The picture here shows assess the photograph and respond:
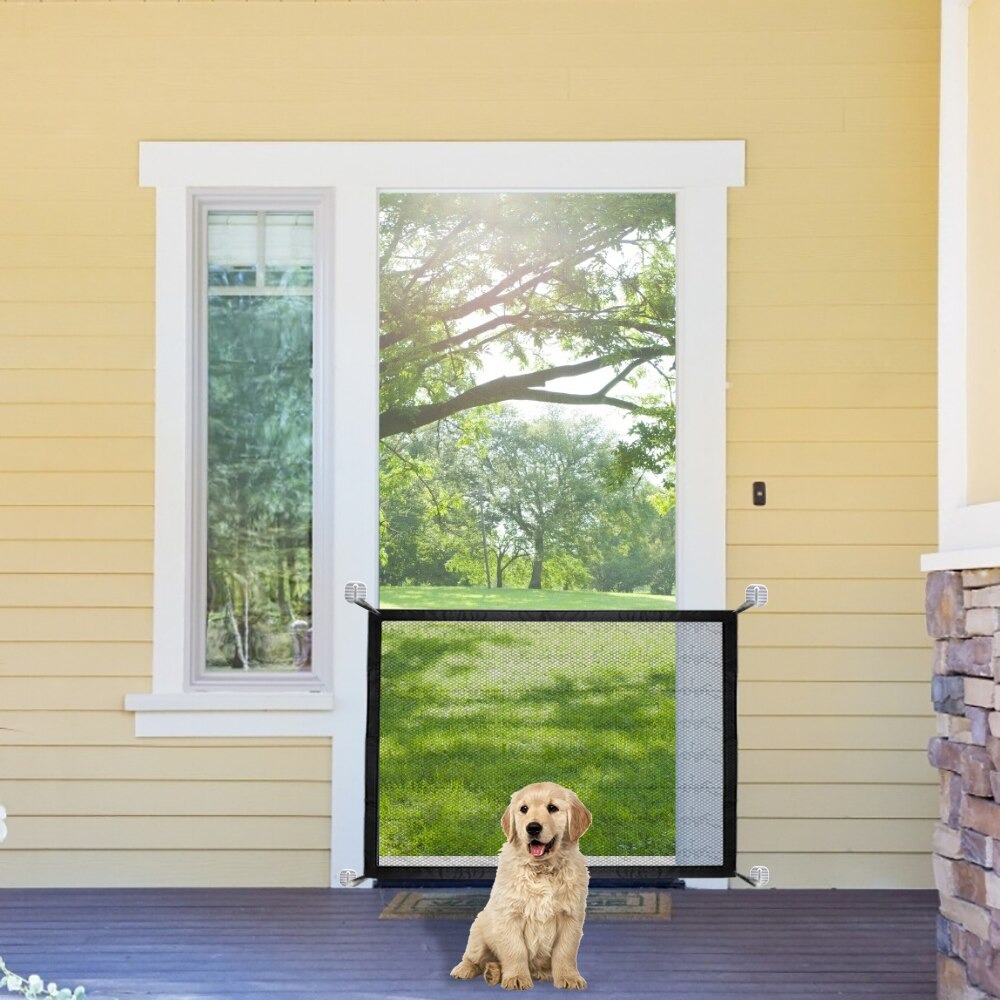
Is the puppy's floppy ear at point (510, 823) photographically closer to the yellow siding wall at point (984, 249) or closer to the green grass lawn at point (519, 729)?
the green grass lawn at point (519, 729)

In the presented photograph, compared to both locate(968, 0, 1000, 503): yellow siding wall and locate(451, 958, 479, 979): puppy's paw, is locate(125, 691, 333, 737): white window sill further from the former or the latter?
locate(968, 0, 1000, 503): yellow siding wall

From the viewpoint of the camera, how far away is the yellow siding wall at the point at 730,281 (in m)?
4.46

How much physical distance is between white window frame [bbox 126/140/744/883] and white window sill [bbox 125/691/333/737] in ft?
0.12

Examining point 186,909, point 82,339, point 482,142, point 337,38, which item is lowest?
point 186,909

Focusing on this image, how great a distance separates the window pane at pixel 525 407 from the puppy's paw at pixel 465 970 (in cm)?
415

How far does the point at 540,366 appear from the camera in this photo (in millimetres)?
7629

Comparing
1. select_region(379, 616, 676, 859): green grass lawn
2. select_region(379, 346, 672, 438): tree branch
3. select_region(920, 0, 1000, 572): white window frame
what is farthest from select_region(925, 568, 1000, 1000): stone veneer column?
select_region(379, 346, 672, 438): tree branch

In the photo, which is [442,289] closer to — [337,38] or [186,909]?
[337,38]

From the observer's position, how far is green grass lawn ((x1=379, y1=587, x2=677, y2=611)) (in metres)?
7.48

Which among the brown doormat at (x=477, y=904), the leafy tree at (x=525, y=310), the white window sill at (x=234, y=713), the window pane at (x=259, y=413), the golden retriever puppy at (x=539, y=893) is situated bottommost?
the brown doormat at (x=477, y=904)

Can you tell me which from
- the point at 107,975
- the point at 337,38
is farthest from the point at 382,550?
the point at 107,975

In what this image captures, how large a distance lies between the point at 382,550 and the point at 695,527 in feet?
11.0

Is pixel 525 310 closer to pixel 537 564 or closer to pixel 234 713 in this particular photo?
pixel 537 564

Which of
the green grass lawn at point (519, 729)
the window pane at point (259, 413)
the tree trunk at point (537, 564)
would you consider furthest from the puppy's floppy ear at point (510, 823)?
the tree trunk at point (537, 564)
